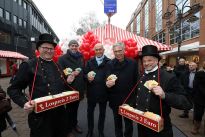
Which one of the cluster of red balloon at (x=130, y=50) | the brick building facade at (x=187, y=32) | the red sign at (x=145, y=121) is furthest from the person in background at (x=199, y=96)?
the brick building facade at (x=187, y=32)

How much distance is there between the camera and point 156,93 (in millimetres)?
2541

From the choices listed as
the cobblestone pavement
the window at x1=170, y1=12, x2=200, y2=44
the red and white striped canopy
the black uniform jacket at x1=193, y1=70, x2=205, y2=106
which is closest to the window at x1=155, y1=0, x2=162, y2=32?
the window at x1=170, y1=12, x2=200, y2=44

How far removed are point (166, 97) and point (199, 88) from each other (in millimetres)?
3506

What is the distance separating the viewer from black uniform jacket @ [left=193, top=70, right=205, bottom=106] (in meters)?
5.58

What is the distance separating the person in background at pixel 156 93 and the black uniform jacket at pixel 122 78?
1323 millimetres

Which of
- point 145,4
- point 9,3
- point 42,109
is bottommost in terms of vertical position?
point 42,109

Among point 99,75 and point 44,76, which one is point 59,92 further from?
point 99,75

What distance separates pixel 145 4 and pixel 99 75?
4964cm

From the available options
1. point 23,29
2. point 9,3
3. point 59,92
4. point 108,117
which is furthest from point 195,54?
point 23,29

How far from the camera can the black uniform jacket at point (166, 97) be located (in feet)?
8.52

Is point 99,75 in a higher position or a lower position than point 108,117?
higher

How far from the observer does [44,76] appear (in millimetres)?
2988

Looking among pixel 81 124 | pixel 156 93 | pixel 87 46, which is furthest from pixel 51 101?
pixel 87 46

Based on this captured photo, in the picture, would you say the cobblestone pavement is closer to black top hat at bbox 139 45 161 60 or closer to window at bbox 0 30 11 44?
black top hat at bbox 139 45 161 60
